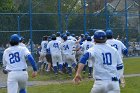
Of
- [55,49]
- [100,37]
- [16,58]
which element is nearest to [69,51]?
[55,49]

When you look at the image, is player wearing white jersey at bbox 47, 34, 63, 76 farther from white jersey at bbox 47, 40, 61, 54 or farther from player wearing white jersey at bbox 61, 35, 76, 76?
player wearing white jersey at bbox 61, 35, 76, 76

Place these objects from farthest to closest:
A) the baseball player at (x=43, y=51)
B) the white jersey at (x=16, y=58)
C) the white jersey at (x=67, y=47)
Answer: the baseball player at (x=43, y=51), the white jersey at (x=67, y=47), the white jersey at (x=16, y=58)

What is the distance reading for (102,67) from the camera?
9633 mm

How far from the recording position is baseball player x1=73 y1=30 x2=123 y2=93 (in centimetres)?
954

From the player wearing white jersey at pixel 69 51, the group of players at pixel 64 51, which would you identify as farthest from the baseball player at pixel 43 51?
the player wearing white jersey at pixel 69 51

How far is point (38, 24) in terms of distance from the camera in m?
33.4

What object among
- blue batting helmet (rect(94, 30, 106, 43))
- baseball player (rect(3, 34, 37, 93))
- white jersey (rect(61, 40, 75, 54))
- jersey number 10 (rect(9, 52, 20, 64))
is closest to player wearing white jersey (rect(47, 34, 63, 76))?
white jersey (rect(61, 40, 75, 54))

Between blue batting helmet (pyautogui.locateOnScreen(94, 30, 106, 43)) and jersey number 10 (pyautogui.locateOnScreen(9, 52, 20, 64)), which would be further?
jersey number 10 (pyautogui.locateOnScreen(9, 52, 20, 64))

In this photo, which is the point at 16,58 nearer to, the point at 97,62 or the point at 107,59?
the point at 97,62

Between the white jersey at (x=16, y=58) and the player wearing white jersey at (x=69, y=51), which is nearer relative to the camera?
the white jersey at (x=16, y=58)

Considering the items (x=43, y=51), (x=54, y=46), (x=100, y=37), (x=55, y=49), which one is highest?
(x=100, y=37)

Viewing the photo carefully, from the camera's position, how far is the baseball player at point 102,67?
31.3 feet

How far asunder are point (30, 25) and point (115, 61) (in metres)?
22.0

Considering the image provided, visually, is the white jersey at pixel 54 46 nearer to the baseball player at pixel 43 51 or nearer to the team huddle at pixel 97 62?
the baseball player at pixel 43 51
